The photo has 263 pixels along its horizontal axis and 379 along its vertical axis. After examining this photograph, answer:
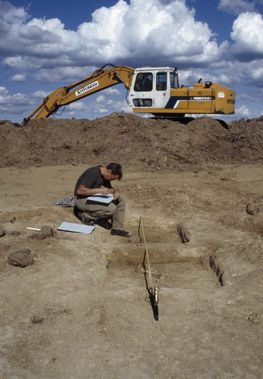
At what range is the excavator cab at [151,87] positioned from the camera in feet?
53.0

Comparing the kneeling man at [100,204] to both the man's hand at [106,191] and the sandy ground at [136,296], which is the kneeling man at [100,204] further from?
the sandy ground at [136,296]

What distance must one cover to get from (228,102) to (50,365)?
1435 cm

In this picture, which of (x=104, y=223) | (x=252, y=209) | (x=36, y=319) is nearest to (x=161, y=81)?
(x=252, y=209)

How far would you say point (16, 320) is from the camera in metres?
4.29

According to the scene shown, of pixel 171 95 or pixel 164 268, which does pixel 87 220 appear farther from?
pixel 171 95

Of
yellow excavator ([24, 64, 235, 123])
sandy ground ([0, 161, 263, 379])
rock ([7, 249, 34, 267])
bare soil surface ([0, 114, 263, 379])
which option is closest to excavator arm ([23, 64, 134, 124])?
yellow excavator ([24, 64, 235, 123])

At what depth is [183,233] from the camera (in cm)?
748

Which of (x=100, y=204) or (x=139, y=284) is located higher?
(x=100, y=204)

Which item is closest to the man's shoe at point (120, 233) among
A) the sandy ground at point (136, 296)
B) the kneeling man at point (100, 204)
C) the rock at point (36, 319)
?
the kneeling man at point (100, 204)

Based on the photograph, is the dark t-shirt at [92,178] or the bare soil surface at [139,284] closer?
the bare soil surface at [139,284]

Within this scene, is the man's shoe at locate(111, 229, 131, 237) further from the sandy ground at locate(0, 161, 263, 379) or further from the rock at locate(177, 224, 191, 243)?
the rock at locate(177, 224, 191, 243)

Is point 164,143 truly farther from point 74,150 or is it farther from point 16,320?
point 16,320

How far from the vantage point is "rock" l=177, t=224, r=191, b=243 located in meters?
7.17

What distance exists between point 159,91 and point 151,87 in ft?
1.17
